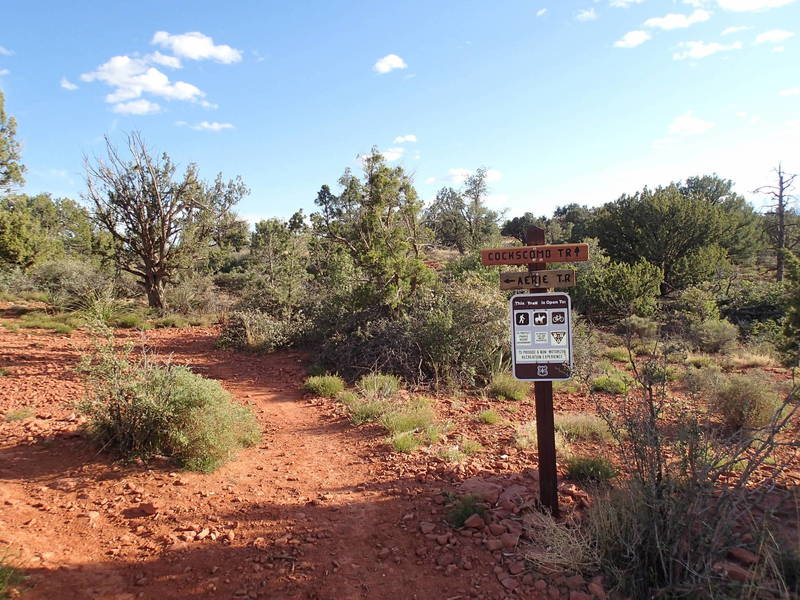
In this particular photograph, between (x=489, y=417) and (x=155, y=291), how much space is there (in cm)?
1482

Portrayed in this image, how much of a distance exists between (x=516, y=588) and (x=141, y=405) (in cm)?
380

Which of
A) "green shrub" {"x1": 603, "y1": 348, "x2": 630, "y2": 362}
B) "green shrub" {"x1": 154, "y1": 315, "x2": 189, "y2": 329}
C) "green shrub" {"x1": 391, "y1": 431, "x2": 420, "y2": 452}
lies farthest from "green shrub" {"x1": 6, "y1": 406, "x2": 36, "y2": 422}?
"green shrub" {"x1": 603, "y1": 348, "x2": 630, "y2": 362}

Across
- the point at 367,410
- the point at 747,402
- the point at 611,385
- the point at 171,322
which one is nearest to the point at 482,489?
the point at 367,410

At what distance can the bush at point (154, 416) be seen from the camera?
182 inches

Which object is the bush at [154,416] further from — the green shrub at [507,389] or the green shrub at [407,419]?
the green shrub at [507,389]

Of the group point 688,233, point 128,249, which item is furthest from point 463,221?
point 128,249

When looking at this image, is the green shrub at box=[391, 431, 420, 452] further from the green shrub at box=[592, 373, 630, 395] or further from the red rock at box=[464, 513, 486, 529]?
the green shrub at box=[592, 373, 630, 395]

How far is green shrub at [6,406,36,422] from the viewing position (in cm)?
551

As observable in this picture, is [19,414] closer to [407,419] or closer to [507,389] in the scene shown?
[407,419]

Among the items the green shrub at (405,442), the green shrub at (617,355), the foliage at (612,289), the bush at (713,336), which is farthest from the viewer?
the foliage at (612,289)

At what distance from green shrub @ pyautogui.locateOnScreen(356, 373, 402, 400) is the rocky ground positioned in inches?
42.4

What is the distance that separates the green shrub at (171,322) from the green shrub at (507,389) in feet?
37.5

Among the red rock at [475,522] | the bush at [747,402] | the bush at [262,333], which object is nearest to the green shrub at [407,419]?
the red rock at [475,522]

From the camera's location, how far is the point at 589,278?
16016mm
